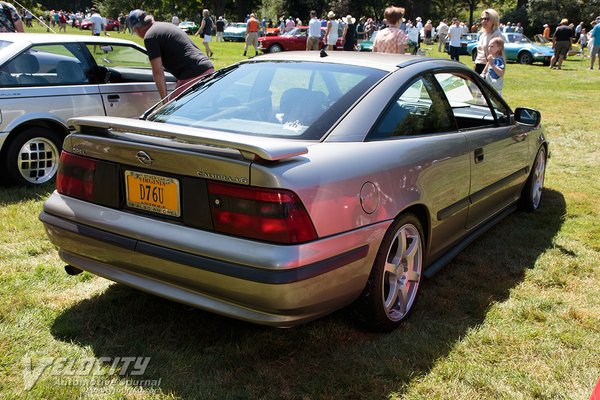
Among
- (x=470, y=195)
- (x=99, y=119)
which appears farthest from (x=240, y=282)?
(x=470, y=195)

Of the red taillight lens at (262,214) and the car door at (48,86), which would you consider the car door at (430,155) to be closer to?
the red taillight lens at (262,214)

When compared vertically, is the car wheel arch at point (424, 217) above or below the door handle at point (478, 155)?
below

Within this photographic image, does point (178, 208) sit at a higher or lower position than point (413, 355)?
higher

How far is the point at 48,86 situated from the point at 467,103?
3904mm

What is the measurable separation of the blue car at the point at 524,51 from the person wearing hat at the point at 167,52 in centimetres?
2066

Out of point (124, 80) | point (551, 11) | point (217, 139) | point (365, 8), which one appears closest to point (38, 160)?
point (124, 80)

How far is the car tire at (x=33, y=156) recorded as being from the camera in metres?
5.48

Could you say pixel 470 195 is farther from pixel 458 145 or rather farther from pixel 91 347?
pixel 91 347

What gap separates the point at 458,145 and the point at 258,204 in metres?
1.70

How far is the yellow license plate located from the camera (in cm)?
269

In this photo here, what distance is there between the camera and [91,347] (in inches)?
115

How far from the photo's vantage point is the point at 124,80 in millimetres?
6410

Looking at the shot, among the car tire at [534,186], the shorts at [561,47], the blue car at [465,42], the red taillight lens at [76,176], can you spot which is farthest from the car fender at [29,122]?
the blue car at [465,42]

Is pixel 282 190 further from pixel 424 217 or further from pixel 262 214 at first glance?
pixel 424 217
